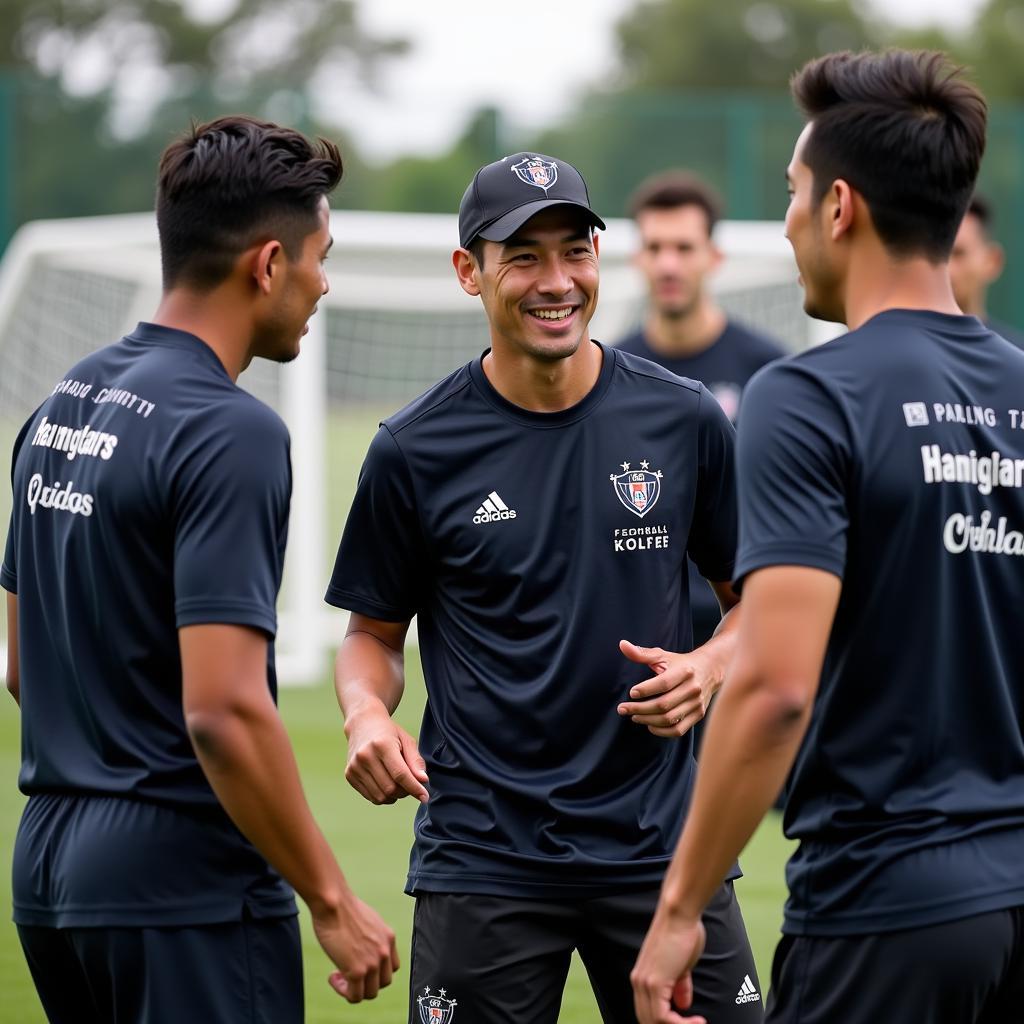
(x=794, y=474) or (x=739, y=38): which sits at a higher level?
(x=739, y=38)

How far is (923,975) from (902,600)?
0.58 meters

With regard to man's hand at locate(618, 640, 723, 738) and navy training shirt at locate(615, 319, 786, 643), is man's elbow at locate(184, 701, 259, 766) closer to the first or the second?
man's hand at locate(618, 640, 723, 738)

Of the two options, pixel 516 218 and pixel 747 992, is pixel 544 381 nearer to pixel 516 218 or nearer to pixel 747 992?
pixel 516 218

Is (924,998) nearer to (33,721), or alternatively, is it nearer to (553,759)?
(553,759)

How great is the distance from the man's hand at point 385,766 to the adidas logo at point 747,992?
78 cm

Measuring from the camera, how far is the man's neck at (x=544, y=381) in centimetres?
381

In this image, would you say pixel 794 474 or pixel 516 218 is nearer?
pixel 794 474

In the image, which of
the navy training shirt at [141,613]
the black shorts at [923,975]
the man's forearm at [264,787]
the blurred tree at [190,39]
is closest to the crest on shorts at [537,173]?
the navy training shirt at [141,613]

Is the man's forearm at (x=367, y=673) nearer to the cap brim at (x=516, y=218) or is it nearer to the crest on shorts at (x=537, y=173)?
the cap brim at (x=516, y=218)

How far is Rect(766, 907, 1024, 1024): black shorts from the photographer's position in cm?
266

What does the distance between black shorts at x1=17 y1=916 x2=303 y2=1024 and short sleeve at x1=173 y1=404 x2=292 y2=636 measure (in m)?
0.56

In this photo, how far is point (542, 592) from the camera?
366 cm

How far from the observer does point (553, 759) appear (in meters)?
3.61

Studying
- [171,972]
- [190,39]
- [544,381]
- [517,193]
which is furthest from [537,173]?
[190,39]
